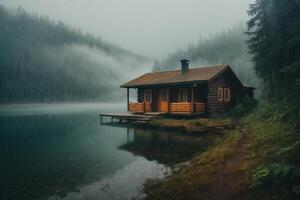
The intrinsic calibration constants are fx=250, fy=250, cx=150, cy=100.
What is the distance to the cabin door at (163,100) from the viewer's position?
25.4 meters

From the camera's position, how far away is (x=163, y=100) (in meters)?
26.5

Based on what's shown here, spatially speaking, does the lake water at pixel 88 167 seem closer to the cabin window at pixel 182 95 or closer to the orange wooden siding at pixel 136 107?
the cabin window at pixel 182 95

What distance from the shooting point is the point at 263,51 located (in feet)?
64.8

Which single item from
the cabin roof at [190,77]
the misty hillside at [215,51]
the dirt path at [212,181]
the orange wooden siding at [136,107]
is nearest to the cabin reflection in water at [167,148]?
the dirt path at [212,181]

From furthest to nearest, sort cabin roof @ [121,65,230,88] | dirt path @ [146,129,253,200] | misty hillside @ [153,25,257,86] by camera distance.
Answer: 1. misty hillside @ [153,25,257,86]
2. cabin roof @ [121,65,230,88]
3. dirt path @ [146,129,253,200]

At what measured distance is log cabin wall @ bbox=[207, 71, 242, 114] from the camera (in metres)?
24.4

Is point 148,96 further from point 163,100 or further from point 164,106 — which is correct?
point 164,106

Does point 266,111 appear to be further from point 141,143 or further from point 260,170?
point 260,170

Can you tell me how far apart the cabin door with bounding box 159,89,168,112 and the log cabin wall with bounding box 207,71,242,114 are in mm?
4256

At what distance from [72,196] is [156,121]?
15291 mm

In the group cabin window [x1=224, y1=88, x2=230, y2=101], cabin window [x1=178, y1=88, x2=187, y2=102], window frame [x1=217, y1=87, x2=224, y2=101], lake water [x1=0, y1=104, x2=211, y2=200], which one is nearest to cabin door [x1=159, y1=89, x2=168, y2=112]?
cabin window [x1=178, y1=88, x2=187, y2=102]

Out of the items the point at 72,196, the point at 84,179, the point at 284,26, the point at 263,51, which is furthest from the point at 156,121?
the point at 72,196

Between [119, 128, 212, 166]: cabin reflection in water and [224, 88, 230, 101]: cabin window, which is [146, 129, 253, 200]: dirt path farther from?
[224, 88, 230, 101]: cabin window

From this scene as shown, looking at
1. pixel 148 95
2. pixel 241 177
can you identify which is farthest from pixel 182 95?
pixel 241 177
